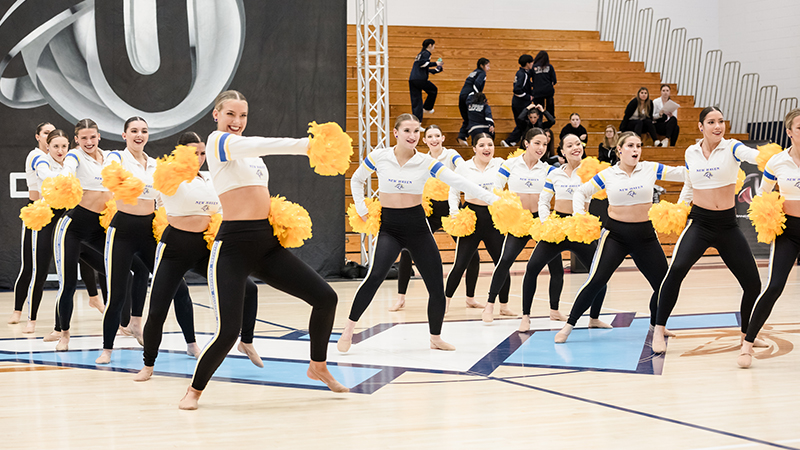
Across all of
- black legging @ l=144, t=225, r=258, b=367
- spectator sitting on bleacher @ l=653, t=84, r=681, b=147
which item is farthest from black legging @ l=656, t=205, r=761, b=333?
spectator sitting on bleacher @ l=653, t=84, r=681, b=147

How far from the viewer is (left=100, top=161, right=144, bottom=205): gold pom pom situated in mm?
4848

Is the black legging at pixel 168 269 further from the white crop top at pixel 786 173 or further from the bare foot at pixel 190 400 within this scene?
the white crop top at pixel 786 173

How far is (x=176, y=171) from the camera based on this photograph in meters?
4.32

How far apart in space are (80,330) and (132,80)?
4215 mm

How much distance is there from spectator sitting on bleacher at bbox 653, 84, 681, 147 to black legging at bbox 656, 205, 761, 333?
31.9ft

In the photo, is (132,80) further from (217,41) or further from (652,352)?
(652,352)

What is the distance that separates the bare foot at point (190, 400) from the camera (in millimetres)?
4074

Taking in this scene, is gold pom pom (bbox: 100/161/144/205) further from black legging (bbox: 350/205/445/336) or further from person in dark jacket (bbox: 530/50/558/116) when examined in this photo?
person in dark jacket (bbox: 530/50/558/116)

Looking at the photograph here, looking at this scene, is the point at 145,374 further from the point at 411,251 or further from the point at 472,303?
the point at 472,303

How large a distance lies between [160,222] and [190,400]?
1589 millimetres

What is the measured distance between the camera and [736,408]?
3.92 m

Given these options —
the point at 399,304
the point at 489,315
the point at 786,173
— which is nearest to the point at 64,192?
the point at 399,304

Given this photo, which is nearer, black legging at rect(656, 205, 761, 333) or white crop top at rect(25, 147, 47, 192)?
black legging at rect(656, 205, 761, 333)

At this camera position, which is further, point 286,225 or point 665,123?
point 665,123
